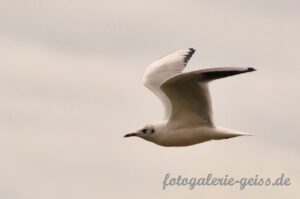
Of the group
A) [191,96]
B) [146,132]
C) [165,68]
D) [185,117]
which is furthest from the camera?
[165,68]

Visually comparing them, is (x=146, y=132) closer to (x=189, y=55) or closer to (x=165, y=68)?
(x=165, y=68)

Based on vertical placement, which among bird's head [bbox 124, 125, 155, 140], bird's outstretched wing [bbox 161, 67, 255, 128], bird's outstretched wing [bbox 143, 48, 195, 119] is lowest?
bird's head [bbox 124, 125, 155, 140]

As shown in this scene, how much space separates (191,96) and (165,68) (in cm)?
282

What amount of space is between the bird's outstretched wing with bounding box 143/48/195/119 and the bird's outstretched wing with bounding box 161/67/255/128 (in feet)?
5.76

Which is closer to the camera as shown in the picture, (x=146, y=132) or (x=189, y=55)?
(x=146, y=132)

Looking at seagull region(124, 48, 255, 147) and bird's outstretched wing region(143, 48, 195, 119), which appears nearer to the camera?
seagull region(124, 48, 255, 147)

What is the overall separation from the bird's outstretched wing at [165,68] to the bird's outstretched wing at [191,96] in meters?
1.76

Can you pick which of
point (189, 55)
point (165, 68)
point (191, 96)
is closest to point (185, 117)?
point (191, 96)

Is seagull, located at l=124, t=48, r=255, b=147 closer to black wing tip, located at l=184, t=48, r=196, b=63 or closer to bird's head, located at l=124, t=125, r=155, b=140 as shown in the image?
bird's head, located at l=124, t=125, r=155, b=140

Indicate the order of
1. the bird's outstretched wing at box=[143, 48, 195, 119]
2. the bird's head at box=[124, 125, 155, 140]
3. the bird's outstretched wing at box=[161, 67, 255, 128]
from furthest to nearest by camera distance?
1. the bird's outstretched wing at box=[143, 48, 195, 119]
2. the bird's head at box=[124, 125, 155, 140]
3. the bird's outstretched wing at box=[161, 67, 255, 128]

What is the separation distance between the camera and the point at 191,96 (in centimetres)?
1862

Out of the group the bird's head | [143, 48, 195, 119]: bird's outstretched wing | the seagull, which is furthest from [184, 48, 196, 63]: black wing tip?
the bird's head

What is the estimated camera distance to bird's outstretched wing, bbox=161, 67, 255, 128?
57.9ft

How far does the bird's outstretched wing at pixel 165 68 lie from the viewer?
21078 mm
